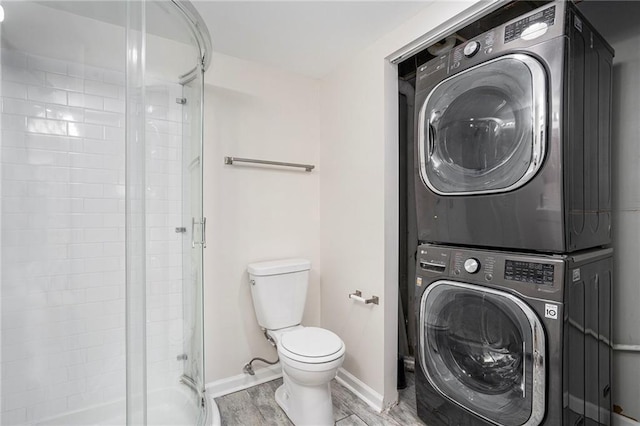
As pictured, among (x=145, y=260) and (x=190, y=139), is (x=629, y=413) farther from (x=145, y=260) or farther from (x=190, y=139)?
(x=190, y=139)

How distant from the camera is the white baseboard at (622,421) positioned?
1521 millimetres

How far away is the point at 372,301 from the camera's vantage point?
6.29 feet

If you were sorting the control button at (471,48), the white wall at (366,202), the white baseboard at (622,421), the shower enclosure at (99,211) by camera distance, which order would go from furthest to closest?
the white wall at (366,202), the white baseboard at (622,421), the control button at (471,48), the shower enclosure at (99,211)

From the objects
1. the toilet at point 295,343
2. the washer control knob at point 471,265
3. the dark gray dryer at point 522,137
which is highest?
the dark gray dryer at point 522,137

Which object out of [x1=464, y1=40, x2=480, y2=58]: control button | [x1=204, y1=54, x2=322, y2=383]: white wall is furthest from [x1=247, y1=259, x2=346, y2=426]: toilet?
[x1=464, y1=40, x2=480, y2=58]: control button

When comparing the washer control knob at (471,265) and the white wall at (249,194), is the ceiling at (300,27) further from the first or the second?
the washer control knob at (471,265)

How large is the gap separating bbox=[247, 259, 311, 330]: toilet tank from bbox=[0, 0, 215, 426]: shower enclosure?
16.6 inches

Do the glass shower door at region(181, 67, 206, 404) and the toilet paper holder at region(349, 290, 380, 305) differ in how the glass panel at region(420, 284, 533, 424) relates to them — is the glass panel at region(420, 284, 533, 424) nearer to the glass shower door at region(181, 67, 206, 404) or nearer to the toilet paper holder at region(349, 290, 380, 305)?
the toilet paper holder at region(349, 290, 380, 305)

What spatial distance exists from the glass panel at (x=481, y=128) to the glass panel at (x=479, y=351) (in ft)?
1.67

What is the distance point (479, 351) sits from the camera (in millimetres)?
1414

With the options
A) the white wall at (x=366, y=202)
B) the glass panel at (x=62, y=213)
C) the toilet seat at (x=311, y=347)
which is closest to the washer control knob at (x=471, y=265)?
the white wall at (x=366, y=202)

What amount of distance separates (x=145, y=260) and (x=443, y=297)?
4.40ft

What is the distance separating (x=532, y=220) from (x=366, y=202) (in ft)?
3.05

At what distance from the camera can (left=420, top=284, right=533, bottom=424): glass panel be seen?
4.15 feet
